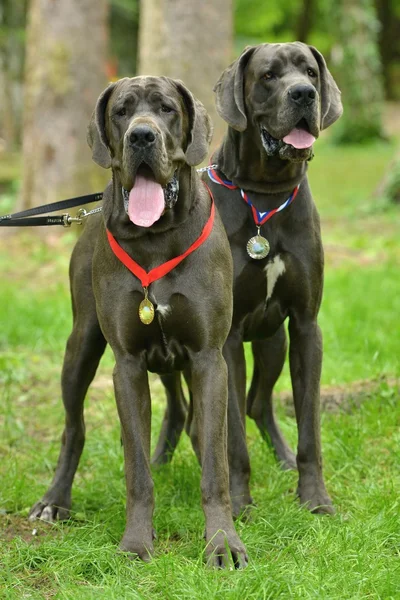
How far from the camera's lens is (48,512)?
4199mm

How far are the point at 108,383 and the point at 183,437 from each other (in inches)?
54.4

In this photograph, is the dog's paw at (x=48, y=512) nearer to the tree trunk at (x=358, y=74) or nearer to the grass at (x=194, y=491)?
the grass at (x=194, y=491)

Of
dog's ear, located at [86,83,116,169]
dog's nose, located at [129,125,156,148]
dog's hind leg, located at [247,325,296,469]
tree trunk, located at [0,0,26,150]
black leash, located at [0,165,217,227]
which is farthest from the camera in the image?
tree trunk, located at [0,0,26,150]

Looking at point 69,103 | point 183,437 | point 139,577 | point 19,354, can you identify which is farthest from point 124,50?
point 139,577

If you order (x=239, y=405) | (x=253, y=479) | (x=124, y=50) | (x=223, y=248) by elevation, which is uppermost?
(x=124, y=50)

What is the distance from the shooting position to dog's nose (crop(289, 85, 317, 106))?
12.7ft

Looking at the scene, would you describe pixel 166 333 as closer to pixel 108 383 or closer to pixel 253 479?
pixel 253 479

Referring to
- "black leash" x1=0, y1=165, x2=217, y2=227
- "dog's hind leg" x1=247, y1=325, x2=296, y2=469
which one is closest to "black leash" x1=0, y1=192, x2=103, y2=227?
"black leash" x1=0, y1=165, x2=217, y2=227

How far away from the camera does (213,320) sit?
11.9ft

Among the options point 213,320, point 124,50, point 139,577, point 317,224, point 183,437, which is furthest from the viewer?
point 124,50

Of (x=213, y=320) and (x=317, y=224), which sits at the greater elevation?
(x=317, y=224)

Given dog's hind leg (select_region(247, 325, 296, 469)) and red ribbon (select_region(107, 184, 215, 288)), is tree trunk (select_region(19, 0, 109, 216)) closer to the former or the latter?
dog's hind leg (select_region(247, 325, 296, 469))

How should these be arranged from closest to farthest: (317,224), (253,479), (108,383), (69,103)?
(317,224) < (253,479) < (108,383) < (69,103)

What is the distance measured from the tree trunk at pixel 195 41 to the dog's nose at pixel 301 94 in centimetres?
507
